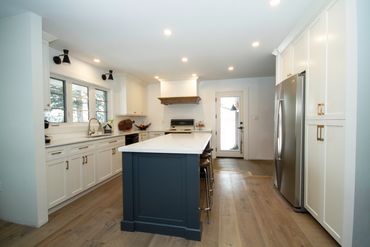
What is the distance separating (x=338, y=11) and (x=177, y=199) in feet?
7.62

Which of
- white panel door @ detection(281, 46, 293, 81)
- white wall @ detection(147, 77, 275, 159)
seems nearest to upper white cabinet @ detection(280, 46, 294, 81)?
white panel door @ detection(281, 46, 293, 81)

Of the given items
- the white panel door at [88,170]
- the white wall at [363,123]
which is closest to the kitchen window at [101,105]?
the white panel door at [88,170]

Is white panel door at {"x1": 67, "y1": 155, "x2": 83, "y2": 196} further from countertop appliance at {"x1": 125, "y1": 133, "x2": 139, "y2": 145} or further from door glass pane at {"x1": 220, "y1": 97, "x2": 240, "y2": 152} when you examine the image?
door glass pane at {"x1": 220, "y1": 97, "x2": 240, "y2": 152}

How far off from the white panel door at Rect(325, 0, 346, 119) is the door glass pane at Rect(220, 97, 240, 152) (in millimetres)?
3514

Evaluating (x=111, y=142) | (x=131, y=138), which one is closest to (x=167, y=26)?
(x=111, y=142)

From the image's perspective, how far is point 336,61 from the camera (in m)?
1.51

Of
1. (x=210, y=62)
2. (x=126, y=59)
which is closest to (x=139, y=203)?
(x=126, y=59)

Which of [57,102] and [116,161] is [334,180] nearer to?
[116,161]

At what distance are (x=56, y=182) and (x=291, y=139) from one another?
10.3 ft

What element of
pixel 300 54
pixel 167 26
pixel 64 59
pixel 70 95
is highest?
pixel 167 26

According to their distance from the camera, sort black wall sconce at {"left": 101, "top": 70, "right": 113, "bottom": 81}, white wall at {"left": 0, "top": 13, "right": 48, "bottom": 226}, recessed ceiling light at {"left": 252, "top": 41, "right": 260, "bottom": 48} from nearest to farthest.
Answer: white wall at {"left": 0, "top": 13, "right": 48, "bottom": 226}, recessed ceiling light at {"left": 252, "top": 41, "right": 260, "bottom": 48}, black wall sconce at {"left": 101, "top": 70, "right": 113, "bottom": 81}

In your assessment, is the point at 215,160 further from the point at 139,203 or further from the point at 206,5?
the point at 206,5

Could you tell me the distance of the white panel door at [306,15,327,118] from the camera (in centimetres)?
171

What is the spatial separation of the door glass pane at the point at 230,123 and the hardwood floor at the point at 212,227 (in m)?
2.53
